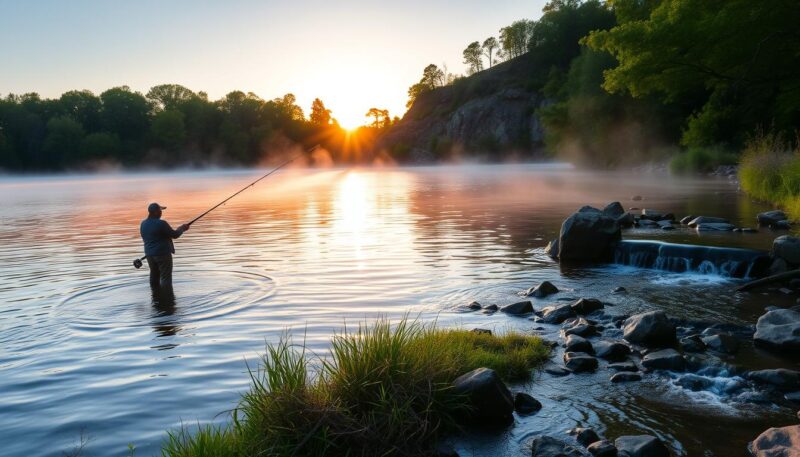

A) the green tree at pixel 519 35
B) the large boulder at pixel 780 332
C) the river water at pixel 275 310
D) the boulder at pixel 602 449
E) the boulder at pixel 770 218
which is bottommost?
the river water at pixel 275 310

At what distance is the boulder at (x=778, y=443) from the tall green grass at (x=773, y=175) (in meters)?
20.0

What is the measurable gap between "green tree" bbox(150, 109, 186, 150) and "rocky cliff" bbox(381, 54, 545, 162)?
54.3 metres

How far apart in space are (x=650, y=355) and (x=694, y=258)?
8.37 meters

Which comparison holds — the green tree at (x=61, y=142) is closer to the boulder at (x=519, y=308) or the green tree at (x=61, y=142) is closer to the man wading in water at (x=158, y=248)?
the man wading in water at (x=158, y=248)

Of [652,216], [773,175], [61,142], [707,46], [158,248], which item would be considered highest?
[707,46]

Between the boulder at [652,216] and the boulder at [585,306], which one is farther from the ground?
the boulder at [652,216]

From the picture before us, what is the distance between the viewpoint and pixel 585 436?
678 cm

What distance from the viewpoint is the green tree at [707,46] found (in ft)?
111

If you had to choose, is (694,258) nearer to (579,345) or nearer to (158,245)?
(579,345)

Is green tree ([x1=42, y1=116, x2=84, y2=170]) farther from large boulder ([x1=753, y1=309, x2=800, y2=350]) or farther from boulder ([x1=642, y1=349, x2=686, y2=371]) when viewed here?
large boulder ([x1=753, y1=309, x2=800, y2=350])

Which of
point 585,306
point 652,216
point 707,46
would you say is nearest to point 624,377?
point 585,306

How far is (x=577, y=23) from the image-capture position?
523 ft

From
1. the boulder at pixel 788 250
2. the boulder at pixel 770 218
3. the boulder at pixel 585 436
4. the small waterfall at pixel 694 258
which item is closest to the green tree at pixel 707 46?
the boulder at pixel 770 218

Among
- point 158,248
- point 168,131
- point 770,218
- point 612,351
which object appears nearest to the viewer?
point 612,351
